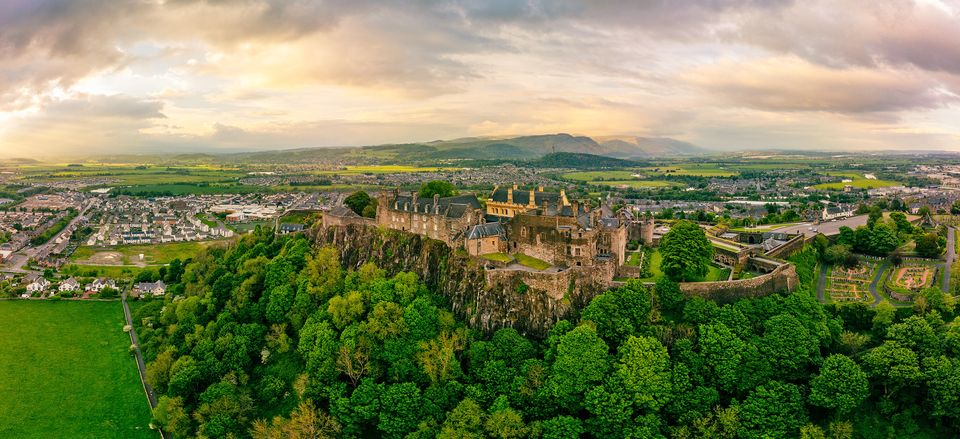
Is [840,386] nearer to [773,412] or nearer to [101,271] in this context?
[773,412]

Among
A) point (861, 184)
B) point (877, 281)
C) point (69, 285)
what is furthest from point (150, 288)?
point (861, 184)

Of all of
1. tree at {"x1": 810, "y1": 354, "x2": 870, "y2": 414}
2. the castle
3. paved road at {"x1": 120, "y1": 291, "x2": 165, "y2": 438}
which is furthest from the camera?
paved road at {"x1": 120, "y1": 291, "x2": 165, "y2": 438}

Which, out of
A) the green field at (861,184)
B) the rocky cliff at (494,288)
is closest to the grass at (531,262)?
the rocky cliff at (494,288)

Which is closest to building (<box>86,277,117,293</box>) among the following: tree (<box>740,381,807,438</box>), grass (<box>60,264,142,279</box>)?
grass (<box>60,264,142,279</box>)

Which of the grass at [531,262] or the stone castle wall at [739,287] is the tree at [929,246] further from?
the grass at [531,262]

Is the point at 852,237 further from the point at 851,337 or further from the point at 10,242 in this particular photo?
the point at 10,242

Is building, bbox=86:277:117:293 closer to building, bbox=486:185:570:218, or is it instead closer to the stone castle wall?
building, bbox=486:185:570:218

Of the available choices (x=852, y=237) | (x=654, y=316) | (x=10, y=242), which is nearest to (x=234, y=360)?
(x=654, y=316)
